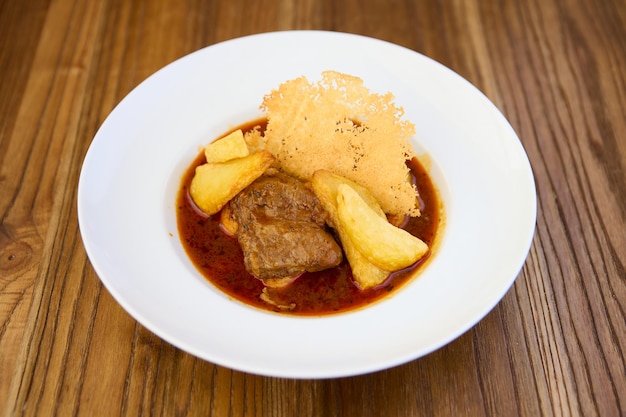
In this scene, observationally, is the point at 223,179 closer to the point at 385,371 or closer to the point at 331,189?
the point at 331,189

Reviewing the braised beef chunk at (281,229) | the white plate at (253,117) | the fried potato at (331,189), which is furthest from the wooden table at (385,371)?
the fried potato at (331,189)

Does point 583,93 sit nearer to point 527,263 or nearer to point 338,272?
point 527,263

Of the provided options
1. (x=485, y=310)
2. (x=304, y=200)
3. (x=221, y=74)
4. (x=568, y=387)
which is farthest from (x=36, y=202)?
(x=568, y=387)

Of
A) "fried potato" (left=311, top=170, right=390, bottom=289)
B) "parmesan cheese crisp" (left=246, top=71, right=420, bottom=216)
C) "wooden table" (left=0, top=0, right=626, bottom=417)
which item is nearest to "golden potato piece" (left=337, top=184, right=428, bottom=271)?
"fried potato" (left=311, top=170, right=390, bottom=289)

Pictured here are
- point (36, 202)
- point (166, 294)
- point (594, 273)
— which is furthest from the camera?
point (36, 202)

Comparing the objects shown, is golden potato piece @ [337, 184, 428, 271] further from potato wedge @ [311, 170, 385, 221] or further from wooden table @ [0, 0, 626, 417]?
wooden table @ [0, 0, 626, 417]

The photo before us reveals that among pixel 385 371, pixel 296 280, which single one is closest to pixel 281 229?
pixel 296 280

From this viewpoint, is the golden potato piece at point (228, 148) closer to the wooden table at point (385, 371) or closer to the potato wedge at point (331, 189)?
the potato wedge at point (331, 189)
